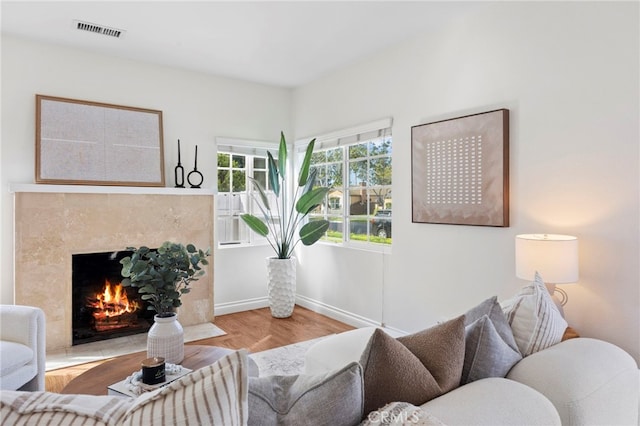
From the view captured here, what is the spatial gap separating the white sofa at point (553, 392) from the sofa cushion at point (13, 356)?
5.72ft

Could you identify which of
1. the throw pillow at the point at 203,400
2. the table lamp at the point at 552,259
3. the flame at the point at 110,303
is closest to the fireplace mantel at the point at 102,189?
the flame at the point at 110,303

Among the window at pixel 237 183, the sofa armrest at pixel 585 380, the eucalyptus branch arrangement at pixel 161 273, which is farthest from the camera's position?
the window at pixel 237 183

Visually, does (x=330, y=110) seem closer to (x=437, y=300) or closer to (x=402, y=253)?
(x=402, y=253)

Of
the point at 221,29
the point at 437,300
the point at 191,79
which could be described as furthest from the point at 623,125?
the point at 191,79

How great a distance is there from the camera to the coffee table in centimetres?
186

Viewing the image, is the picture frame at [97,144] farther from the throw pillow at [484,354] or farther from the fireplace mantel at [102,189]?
the throw pillow at [484,354]

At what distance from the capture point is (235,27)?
3412 mm

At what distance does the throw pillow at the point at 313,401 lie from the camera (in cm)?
89

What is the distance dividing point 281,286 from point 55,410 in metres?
3.86

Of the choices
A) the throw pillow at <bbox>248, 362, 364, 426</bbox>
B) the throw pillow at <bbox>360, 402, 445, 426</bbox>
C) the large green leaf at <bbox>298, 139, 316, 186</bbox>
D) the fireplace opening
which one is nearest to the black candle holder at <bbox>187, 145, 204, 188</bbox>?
the fireplace opening

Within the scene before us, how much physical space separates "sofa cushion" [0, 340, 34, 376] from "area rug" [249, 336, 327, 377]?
1.46 metres

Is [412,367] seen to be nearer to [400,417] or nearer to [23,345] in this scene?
[400,417]

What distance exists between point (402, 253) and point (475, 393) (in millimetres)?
2679

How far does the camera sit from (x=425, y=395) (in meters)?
1.11
